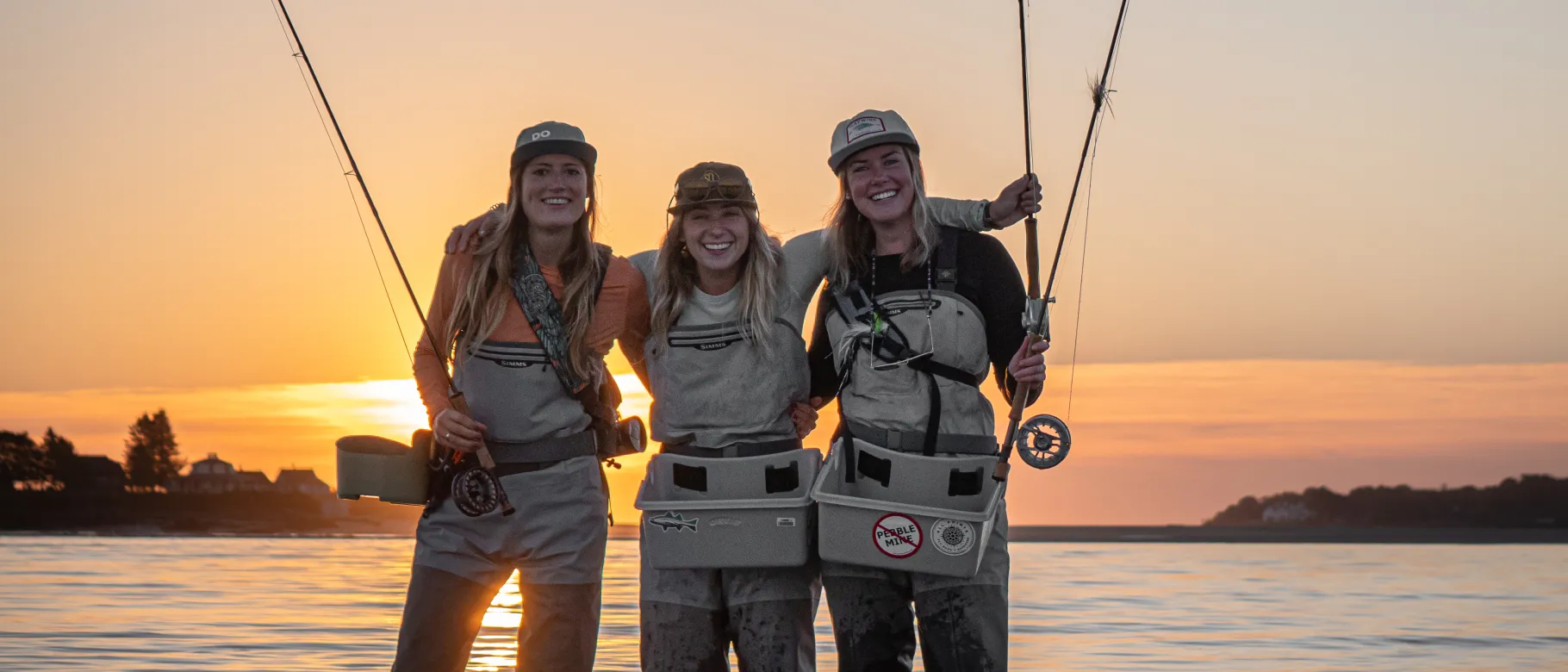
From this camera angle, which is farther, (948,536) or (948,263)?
(948,263)

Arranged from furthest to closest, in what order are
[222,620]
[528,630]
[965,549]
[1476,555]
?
[1476,555] < [222,620] < [528,630] < [965,549]

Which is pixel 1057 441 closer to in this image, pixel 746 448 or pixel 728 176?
pixel 746 448

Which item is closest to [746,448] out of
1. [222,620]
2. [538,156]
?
[538,156]

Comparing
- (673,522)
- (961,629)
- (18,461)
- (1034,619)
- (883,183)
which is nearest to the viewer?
(961,629)

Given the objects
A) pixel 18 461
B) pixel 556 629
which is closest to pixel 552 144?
pixel 556 629

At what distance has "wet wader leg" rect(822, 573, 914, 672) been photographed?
195 inches

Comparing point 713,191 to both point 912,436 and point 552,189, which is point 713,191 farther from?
point 912,436

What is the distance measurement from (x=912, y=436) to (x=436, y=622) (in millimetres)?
1640

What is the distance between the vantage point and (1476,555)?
135 ft

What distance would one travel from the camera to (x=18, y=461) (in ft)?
336

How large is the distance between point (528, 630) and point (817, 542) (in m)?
0.99

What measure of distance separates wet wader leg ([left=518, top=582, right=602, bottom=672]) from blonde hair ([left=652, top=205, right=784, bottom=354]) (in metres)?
0.88

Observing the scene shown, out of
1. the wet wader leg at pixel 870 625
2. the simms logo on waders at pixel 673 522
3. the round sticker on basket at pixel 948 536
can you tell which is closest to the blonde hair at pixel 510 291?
the simms logo on waders at pixel 673 522

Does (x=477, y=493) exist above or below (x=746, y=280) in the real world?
below
